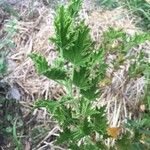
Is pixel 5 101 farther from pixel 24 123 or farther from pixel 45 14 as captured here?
pixel 45 14

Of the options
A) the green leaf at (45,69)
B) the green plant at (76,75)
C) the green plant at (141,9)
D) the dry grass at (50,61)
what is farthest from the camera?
the green plant at (141,9)

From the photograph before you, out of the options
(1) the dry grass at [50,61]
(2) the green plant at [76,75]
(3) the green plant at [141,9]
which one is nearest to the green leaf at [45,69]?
(2) the green plant at [76,75]

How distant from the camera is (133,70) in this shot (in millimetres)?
2492

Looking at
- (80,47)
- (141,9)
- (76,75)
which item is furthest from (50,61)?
(80,47)

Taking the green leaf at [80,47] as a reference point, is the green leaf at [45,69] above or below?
below

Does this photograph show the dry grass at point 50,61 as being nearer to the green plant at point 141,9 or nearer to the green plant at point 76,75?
the green plant at point 141,9

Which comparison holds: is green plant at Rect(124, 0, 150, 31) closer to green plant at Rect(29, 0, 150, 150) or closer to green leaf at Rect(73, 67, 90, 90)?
green plant at Rect(29, 0, 150, 150)

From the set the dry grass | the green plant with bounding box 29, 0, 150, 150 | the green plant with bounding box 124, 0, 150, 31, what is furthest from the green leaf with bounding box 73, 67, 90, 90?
the green plant with bounding box 124, 0, 150, 31

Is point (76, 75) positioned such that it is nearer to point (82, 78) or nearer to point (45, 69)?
point (82, 78)

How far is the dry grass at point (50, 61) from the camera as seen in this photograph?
98.1 inches

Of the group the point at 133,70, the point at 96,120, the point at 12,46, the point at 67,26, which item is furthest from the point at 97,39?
the point at 67,26

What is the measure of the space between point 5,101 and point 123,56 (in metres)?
0.71

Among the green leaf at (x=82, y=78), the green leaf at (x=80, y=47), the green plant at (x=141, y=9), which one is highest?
the green plant at (x=141, y=9)

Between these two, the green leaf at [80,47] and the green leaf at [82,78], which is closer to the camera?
the green leaf at [80,47]
